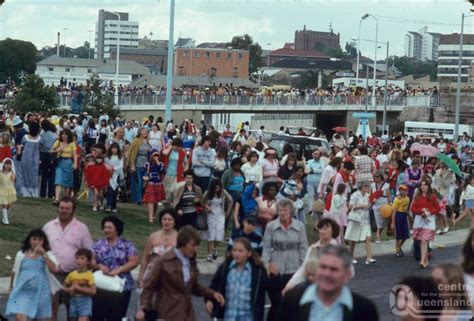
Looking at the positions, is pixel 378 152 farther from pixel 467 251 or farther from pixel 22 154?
pixel 467 251

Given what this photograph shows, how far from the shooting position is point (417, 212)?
23.0 metres

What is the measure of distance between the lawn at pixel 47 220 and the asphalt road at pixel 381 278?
1.93 metres

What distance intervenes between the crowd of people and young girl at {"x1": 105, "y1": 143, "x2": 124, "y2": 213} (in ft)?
0.15

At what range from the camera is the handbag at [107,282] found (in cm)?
1322

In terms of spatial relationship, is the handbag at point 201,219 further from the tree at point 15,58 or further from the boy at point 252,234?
the tree at point 15,58

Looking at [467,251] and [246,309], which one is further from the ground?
[467,251]

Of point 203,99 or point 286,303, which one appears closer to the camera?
point 286,303

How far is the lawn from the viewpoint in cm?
2092

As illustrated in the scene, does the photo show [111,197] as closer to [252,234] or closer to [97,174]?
[97,174]

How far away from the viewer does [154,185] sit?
976 inches

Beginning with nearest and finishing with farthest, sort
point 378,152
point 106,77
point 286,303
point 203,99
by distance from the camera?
point 286,303 → point 378,152 → point 203,99 → point 106,77

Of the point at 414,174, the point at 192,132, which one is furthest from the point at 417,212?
the point at 192,132

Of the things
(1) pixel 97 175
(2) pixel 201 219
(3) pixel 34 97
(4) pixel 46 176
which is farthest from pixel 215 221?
(3) pixel 34 97

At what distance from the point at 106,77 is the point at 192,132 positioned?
397ft
